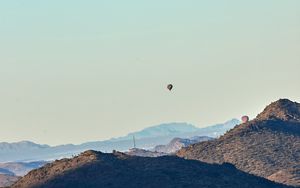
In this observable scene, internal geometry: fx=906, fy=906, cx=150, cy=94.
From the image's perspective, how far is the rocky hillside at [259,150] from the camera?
173000 millimetres

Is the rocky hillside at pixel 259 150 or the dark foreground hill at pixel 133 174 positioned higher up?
the rocky hillside at pixel 259 150

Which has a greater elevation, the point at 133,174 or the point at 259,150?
the point at 259,150

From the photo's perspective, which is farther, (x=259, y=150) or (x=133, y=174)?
(x=259, y=150)

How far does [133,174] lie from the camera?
419ft

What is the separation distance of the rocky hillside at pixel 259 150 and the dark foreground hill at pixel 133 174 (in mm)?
29249

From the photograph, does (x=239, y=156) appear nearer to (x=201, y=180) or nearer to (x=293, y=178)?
(x=293, y=178)

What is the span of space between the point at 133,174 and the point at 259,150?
2378 inches

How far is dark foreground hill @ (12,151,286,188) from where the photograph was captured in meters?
124

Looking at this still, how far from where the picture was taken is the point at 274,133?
192m

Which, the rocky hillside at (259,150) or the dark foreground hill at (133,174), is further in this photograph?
→ the rocky hillside at (259,150)

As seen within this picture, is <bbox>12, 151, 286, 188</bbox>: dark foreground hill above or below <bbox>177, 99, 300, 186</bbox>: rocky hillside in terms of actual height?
below

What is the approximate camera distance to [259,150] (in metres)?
183

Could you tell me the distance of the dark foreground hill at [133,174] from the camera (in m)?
124

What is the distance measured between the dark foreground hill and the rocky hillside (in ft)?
96.0
